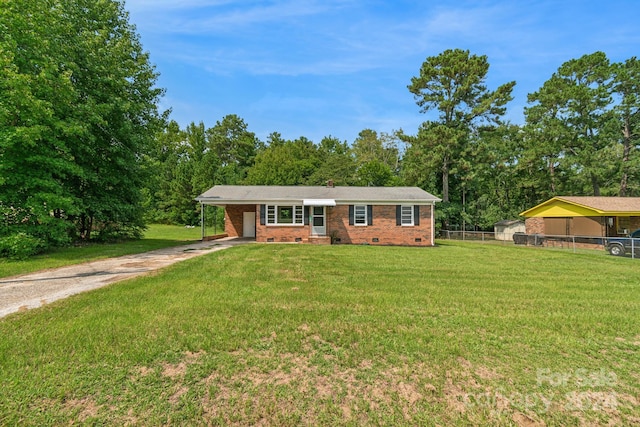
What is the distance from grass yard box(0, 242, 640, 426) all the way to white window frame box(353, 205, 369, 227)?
1149cm

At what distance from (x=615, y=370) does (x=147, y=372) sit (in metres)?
4.80

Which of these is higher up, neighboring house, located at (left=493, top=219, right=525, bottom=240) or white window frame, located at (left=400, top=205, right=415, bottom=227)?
white window frame, located at (left=400, top=205, right=415, bottom=227)

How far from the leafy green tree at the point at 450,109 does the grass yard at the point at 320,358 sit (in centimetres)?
2423

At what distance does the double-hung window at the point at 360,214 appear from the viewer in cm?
1758

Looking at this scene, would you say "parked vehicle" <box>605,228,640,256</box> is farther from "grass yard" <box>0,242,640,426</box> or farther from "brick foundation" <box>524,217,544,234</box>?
"grass yard" <box>0,242,640,426</box>

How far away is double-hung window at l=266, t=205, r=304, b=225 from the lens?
17.3 metres

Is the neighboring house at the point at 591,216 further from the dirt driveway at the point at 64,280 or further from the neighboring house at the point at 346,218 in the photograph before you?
the dirt driveway at the point at 64,280

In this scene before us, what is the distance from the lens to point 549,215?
2333 cm

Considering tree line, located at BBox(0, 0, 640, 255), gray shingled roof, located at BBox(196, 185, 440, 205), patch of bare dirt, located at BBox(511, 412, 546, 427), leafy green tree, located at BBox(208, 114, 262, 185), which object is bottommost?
patch of bare dirt, located at BBox(511, 412, 546, 427)

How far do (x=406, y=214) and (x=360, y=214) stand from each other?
2613 mm

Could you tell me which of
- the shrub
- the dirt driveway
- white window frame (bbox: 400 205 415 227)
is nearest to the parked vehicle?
white window frame (bbox: 400 205 415 227)

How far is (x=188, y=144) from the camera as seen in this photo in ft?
147

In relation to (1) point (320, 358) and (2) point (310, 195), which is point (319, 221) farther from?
(1) point (320, 358)

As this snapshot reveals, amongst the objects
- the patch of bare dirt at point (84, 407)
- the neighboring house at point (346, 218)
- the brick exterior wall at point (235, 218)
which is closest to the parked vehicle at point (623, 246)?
the neighboring house at point (346, 218)
